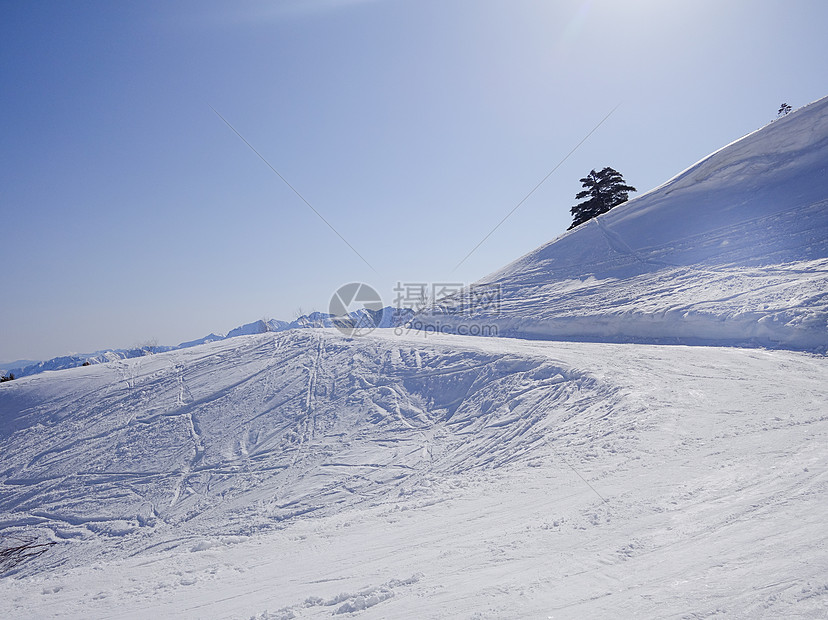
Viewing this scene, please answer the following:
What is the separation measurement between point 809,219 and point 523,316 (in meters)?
10.2

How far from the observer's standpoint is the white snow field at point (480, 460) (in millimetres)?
3600

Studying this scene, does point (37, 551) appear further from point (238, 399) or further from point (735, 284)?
point (735, 284)

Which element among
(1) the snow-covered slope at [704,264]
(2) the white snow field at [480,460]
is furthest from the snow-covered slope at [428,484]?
(1) the snow-covered slope at [704,264]

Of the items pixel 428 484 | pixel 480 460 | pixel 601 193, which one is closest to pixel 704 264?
pixel 480 460

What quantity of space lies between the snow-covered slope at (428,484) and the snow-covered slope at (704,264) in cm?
175

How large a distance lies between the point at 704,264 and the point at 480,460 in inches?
511

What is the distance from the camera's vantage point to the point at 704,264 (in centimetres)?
1512

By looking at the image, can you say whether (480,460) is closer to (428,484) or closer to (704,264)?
(428,484)

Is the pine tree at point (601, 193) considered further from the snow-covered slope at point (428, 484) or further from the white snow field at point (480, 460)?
the snow-covered slope at point (428, 484)

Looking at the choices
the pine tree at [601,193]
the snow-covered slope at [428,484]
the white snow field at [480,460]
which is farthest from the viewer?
the pine tree at [601,193]

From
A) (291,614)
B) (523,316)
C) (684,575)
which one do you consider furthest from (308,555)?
(523,316)

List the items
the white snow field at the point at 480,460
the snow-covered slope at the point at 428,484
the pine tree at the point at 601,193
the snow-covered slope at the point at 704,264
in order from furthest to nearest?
the pine tree at the point at 601,193 < the snow-covered slope at the point at 704,264 < the white snow field at the point at 480,460 < the snow-covered slope at the point at 428,484

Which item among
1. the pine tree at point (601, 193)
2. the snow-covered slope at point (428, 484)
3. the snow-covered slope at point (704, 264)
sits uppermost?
the pine tree at point (601, 193)

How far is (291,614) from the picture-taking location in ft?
12.1
